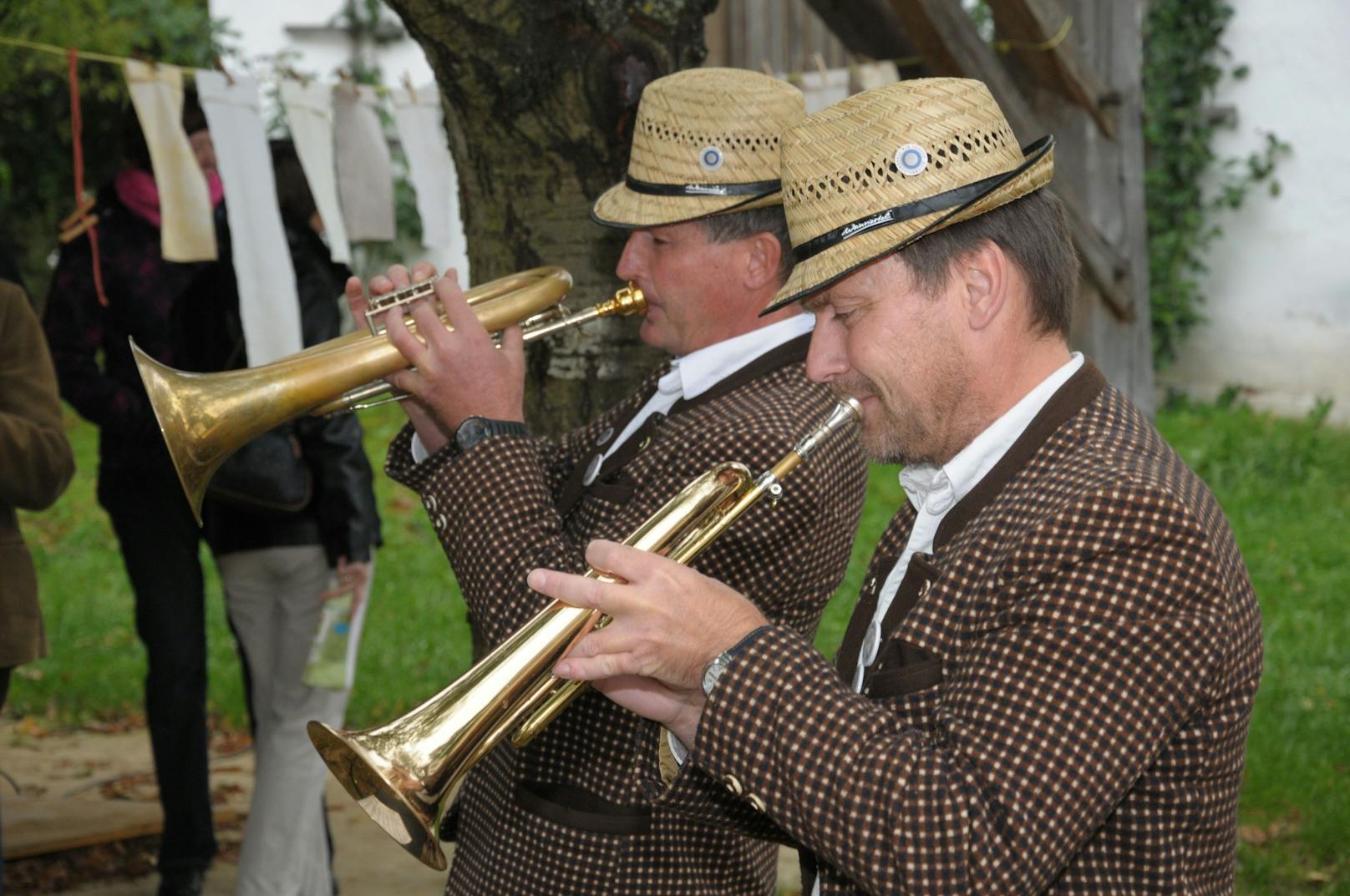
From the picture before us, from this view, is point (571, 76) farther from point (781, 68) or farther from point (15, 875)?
point (781, 68)

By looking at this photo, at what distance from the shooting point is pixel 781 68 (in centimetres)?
978

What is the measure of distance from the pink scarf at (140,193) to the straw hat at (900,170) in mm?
3030

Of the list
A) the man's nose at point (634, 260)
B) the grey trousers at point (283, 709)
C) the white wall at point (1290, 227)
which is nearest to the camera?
the man's nose at point (634, 260)

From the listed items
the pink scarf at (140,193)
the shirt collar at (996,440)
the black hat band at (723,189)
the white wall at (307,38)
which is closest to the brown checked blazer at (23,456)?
the pink scarf at (140,193)

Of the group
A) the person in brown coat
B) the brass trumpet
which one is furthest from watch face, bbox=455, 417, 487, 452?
the person in brown coat

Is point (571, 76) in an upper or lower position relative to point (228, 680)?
upper

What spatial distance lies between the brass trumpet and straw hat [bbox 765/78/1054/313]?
92cm

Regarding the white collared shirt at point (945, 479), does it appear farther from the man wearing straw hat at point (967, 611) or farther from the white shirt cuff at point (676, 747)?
the white shirt cuff at point (676, 747)

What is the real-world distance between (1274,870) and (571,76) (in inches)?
118

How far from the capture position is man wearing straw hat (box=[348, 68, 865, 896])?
2.26m

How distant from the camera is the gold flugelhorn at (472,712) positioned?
6.33 feet

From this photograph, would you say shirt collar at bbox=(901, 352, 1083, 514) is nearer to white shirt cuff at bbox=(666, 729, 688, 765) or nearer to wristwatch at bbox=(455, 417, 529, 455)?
white shirt cuff at bbox=(666, 729, 688, 765)

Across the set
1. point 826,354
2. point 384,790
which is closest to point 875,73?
point 826,354

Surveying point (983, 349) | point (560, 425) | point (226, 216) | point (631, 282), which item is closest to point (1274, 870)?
point (560, 425)
